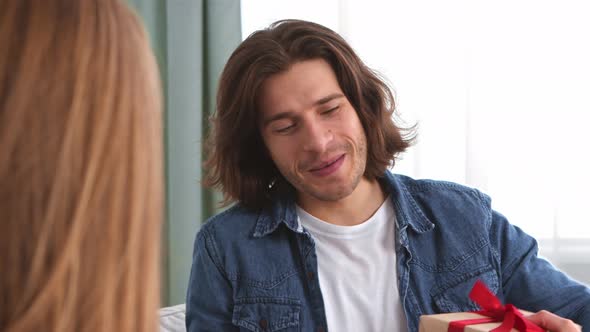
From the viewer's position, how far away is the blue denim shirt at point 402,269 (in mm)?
1449

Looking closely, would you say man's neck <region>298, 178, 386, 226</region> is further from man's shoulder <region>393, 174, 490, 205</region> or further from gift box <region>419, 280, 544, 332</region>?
gift box <region>419, 280, 544, 332</region>

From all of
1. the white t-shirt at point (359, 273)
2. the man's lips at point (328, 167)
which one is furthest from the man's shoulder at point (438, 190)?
the man's lips at point (328, 167)

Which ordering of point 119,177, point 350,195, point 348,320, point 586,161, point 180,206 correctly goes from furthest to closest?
point 180,206, point 586,161, point 350,195, point 348,320, point 119,177

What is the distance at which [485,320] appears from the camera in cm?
122

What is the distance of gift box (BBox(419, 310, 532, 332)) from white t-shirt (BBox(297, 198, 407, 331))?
0.18 metres

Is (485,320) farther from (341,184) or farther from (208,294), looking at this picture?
(208,294)

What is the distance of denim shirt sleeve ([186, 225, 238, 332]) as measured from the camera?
146 cm

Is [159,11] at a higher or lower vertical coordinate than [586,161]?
higher

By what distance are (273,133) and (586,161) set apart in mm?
1150

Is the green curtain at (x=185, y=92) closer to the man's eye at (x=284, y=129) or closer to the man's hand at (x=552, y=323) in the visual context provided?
the man's eye at (x=284, y=129)

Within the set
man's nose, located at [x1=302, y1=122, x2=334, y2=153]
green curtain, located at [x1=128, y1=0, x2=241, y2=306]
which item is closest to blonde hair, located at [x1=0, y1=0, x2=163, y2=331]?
man's nose, located at [x1=302, y1=122, x2=334, y2=153]

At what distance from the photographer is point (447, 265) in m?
1.50

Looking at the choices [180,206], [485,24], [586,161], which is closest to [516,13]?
[485,24]

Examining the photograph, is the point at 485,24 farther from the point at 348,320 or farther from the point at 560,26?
the point at 348,320
